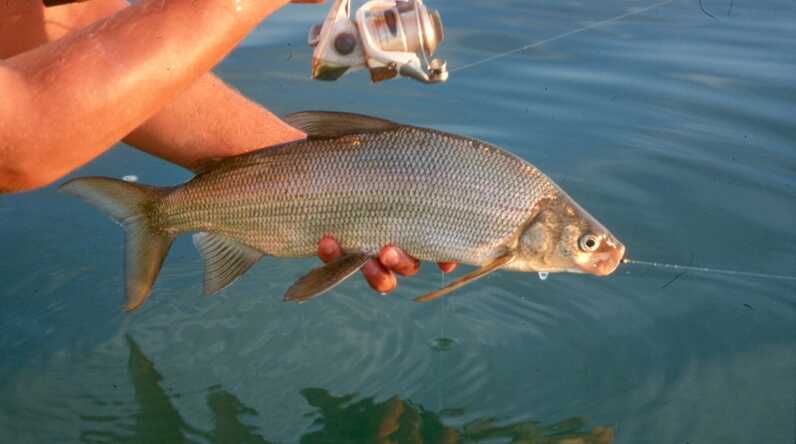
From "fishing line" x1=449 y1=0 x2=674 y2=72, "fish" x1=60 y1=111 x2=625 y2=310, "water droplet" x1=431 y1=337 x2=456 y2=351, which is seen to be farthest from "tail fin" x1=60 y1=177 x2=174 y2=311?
"fishing line" x1=449 y1=0 x2=674 y2=72

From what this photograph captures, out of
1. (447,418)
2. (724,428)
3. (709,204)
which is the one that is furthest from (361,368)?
(709,204)

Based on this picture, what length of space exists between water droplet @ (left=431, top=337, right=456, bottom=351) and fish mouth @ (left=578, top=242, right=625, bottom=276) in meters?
0.82

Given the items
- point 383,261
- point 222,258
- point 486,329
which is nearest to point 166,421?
point 222,258

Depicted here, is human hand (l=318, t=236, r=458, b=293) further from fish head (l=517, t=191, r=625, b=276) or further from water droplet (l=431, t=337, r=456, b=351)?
water droplet (l=431, t=337, r=456, b=351)

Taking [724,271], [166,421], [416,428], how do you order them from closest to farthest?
[416,428]
[166,421]
[724,271]

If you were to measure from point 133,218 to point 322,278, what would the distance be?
29.6 inches

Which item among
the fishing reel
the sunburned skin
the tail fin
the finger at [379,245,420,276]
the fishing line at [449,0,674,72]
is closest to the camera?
the sunburned skin

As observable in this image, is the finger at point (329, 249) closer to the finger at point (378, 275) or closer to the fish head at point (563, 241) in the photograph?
the finger at point (378, 275)

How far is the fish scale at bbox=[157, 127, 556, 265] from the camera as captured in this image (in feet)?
10.4

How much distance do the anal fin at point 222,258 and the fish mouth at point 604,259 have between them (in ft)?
3.84

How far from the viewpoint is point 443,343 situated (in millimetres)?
3887

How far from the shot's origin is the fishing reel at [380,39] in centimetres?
295

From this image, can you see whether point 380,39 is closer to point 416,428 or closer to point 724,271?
point 416,428

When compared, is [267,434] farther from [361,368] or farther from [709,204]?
[709,204]
